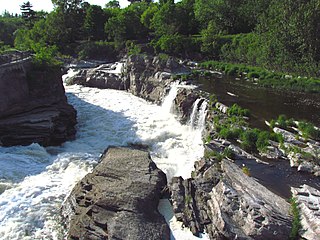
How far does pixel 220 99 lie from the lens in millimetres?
25688

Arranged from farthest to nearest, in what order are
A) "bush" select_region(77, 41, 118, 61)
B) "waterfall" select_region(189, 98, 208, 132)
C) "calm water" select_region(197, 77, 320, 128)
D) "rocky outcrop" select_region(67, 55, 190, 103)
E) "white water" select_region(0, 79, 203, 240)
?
1. "bush" select_region(77, 41, 118, 61)
2. "rocky outcrop" select_region(67, 55, 190, 103)
3. "waterfall" select_region(189, 98, 208, 132)
4. "calm water" select_region(197, 77, 320, 128)
5. "white water" select_region(0, 79, 203, 240)

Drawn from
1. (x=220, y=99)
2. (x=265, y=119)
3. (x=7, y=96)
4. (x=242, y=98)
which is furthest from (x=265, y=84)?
(x=7, y=96)


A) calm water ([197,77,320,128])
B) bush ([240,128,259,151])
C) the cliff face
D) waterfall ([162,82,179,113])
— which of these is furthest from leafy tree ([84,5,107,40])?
bush ([240,128,259,151])

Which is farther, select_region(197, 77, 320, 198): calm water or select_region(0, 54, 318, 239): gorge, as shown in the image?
select_region(197, 77, 320, 198): calm water

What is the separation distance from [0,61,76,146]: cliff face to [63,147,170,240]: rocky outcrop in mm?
6732

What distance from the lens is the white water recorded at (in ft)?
44.8

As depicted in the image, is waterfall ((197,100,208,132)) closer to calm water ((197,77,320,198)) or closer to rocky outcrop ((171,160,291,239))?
calm water ((197,77,320,198))

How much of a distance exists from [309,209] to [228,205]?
2.78m

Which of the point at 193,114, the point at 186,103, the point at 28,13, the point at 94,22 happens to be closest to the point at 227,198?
the point at 193,114

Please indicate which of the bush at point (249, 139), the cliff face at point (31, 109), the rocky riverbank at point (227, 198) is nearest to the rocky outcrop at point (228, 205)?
the rocky riverbank at point (227, 198)

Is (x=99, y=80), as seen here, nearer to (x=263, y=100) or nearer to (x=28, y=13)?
(x=263, y=100)

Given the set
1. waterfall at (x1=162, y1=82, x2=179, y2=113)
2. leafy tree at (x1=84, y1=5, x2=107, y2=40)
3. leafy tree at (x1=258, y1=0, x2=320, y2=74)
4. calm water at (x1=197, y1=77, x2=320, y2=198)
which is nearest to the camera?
calm water at (x1=197, y1=77, x2=320, y2=198)

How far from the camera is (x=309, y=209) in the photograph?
440 inches

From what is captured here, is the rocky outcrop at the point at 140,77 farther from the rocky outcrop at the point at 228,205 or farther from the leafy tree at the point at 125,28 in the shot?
the leafy tree at the point at 125,28
